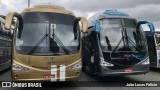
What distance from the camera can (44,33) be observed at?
12.2 m

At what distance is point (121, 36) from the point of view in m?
13.9

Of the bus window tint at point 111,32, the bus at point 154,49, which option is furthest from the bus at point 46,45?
the bus at point 154,49

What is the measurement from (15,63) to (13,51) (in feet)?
1.58

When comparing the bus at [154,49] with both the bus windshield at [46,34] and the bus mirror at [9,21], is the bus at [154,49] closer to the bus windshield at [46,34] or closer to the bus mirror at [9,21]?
the bus windshield at [46,34]

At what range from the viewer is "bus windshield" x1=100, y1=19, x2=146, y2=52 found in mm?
13750

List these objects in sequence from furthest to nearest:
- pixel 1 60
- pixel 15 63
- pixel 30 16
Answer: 1. pixel 1 60
2. pixel 30 16
3. pixel 15 63

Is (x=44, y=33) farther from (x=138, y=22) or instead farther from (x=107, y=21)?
(x=138, y=22)

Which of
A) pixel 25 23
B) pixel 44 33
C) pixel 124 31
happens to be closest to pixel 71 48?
pixel 44 33

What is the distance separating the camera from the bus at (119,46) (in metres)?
13.5

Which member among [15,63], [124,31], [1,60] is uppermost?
[124,31]

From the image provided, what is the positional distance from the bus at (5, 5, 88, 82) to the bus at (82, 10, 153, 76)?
1.44 meters

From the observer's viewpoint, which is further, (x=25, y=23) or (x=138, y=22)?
(x=138, y=22)

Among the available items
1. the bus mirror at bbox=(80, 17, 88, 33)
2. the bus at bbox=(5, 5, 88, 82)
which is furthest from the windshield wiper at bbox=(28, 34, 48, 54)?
the bus mirror at bbox=(80, 17, 88, 33)

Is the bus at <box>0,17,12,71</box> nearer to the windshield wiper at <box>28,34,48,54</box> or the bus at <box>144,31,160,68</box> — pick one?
the windshield wiper at <box>28,34,48,54</box>
